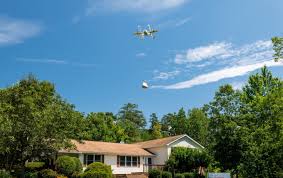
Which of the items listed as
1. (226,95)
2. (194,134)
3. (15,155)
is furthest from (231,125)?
(194,134)

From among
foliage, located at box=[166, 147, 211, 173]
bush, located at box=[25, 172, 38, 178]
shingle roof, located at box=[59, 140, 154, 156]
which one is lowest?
bush, located at box=[25, 172, 38, 178]

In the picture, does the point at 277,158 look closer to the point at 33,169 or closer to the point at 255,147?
the point at 255,147

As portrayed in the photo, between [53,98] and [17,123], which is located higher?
[53,98]

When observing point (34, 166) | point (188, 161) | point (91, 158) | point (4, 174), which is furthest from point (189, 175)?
point (4, 174)

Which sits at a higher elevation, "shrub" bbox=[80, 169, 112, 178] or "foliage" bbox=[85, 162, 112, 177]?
"foliage" bbox=[85, 162, 112, 177]

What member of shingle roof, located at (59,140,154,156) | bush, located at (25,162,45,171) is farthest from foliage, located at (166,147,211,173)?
bush, located at (25,162,45,171)

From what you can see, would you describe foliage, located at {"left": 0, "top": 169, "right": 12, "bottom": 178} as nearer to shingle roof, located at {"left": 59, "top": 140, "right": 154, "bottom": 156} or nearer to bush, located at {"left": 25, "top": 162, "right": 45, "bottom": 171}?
bush, located at {"left": 25, "top": 162, "right": 45, "bottom": 171}

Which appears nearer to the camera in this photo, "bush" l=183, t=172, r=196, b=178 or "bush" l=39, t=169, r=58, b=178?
"bush" l=39, t=169, r=58, b=178

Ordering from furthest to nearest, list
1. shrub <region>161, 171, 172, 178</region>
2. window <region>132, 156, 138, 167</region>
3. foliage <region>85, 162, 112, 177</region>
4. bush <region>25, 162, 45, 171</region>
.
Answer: window <region>132, 156, 138, 167</region>, shrub <region>161, 171, 172, 178</region>, foliage <region>85, 162, 112, 177</region>, bush <region>25, 162, 45, 171</region>
